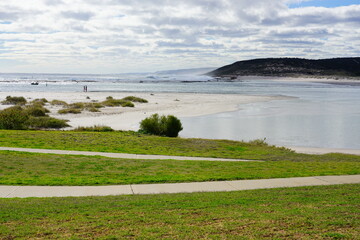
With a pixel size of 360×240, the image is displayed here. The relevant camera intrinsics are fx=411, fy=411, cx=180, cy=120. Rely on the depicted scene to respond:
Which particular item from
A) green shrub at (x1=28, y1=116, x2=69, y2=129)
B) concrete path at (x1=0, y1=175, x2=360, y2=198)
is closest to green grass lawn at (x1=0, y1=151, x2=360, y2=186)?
concrete path at (x1=0, y1=175, x2=360, y2=198)

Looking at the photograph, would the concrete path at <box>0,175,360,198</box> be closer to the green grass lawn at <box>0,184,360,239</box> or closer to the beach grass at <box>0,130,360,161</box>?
the green grass lawn at <box>0,184,360,239</box>

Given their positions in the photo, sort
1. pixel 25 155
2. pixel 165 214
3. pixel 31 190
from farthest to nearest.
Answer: pixel 25 155
pixel 31 190
pixel 165 214

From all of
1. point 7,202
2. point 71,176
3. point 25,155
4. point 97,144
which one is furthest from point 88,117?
point 7,202

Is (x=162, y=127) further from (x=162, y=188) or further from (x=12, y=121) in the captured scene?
(x=162, y=188)

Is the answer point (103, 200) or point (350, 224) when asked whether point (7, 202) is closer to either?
point (103, 200)

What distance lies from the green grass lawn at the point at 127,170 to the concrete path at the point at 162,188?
18.4 inches

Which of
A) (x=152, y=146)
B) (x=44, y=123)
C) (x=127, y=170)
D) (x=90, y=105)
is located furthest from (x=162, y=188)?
(x=90, y=105)

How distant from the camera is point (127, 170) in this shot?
1278 cm

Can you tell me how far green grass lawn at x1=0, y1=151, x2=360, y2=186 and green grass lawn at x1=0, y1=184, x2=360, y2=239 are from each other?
7.02ft

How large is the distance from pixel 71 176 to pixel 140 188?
245 centimetres

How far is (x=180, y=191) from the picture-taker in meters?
10.1

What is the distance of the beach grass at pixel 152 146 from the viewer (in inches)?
691

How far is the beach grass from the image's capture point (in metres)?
17.5

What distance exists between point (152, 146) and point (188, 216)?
12.2 meters
